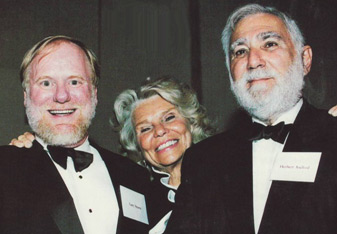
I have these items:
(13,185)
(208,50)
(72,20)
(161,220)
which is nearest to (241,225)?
(161,220)

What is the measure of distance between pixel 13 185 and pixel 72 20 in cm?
128

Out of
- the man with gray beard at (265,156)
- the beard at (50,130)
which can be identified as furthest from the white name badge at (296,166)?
the beard at (50,130)

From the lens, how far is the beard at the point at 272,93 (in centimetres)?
174

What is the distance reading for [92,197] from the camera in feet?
6.33

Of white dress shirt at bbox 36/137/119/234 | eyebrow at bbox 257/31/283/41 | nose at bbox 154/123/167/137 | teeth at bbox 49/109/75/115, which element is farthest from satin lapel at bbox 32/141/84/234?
A: eyebrow at bbox 257/31/283/41

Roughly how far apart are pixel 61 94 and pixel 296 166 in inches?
42.3

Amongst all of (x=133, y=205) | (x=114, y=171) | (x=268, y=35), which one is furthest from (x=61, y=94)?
(x=268, y=35)

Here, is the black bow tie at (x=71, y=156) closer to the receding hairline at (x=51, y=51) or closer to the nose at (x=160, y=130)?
the receding hairline at (x=51, y=51)

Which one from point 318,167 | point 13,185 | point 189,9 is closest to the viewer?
point 318,167

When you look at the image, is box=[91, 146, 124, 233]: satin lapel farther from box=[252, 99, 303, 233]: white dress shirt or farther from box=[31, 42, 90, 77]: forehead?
box=[252, 99, 303, 233]: white dress shirt

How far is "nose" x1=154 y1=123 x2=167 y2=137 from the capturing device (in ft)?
7.80

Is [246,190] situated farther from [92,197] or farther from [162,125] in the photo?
[162,125]

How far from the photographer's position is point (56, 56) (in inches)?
79.7

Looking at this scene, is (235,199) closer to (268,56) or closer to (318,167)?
(318,167)
